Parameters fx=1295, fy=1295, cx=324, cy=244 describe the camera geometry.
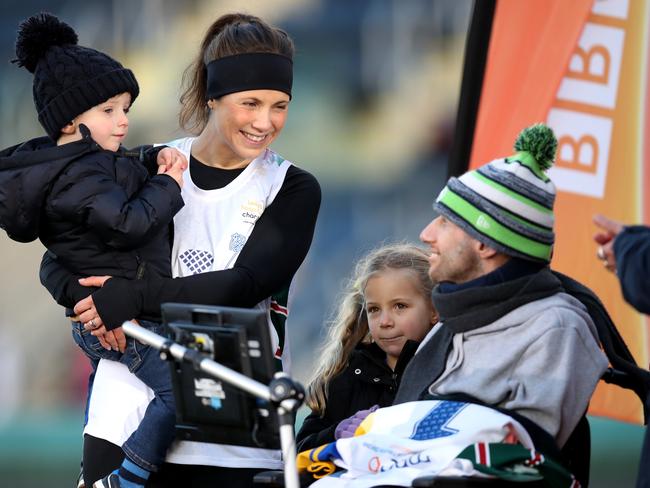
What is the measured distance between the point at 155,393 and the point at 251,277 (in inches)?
15.9

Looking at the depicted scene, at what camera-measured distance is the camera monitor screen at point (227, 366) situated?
2.88 meters

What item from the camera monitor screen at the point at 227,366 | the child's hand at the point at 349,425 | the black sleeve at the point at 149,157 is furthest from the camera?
the black sleeve at the point at 149,157

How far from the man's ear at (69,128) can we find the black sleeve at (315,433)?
1.09 m

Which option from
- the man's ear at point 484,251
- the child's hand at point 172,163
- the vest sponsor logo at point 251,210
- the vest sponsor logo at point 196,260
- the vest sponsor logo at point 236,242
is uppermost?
the child's hand at point 172,163

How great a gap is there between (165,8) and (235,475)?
10.9 ft

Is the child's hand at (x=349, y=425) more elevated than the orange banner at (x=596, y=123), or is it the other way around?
the orange banner at (x=596, y=123)

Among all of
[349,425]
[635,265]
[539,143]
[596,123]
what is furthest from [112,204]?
[596,123]

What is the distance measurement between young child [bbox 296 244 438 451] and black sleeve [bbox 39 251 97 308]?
0.80 m

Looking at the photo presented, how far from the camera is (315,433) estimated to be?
12.5ft

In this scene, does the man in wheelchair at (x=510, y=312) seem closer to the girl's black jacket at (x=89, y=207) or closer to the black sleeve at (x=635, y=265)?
the black sleeve at (x=635, y=265)

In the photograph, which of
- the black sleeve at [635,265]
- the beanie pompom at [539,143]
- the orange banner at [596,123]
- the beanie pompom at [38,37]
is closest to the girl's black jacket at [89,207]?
the beanie pompom at [38,37]

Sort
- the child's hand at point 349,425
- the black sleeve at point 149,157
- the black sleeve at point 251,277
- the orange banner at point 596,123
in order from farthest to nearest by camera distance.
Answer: the orange banner at point 596,123 → the black sleeve at point 149,157 → the child's hand at point 349,425 → the black sleeve at point 251,277

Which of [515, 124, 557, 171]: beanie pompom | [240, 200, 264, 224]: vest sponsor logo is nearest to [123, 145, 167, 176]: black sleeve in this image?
[240, 200, 264, 224]: vest sponsor logo

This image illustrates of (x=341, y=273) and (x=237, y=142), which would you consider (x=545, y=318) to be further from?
(x=341, y=273)
